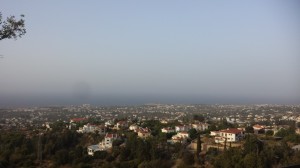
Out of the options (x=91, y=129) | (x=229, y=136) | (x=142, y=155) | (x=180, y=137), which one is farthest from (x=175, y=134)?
(x=142, y=155)

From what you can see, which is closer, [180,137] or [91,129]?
[180,137]

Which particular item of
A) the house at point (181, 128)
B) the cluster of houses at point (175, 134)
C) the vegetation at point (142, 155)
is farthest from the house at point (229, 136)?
the house at point (181, 128)

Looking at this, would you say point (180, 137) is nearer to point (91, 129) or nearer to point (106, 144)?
point (106, 144)

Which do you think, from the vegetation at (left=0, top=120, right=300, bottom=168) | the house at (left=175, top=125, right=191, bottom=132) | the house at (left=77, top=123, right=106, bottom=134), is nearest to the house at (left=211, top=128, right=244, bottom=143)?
the vegetation at (left=0, top=120, right=300, bottom=168)

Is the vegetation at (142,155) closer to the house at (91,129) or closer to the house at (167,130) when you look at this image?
the house at (167,130)

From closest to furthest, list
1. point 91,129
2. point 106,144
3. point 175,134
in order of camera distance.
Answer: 1. point 106,144
2. point 175,134
3. point 91,129

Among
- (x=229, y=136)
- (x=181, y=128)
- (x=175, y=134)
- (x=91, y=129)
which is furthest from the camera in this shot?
(x=91, y=129)

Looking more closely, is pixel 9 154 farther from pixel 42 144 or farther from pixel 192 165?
pixel 192 165

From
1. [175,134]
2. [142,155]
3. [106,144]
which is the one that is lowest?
[106,144]

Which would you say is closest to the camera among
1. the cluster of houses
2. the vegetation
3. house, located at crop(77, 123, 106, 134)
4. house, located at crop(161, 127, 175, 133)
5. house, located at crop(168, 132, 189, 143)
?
the vegetation

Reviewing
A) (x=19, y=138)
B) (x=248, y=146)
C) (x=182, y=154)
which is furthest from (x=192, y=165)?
(x=19, y=138)

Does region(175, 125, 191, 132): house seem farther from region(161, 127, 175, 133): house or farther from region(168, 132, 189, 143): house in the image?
region(168, 132, 189, 143): house
